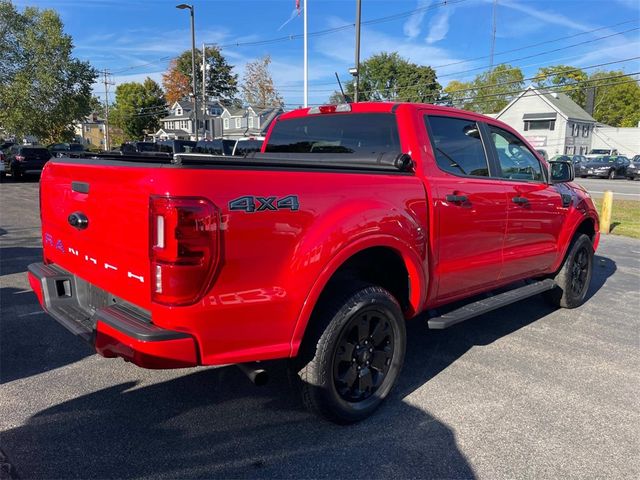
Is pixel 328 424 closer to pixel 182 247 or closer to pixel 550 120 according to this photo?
pixel 182 247

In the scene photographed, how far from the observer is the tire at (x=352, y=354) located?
112 inches

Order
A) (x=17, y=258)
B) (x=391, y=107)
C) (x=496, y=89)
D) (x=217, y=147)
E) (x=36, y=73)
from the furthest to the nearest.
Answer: (x=496, y=89) < (x=36, y=73) < (x=217, y=147) < (x=17, y=258) < (x=391, y=107)

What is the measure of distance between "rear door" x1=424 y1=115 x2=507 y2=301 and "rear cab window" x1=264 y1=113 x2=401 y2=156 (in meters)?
0.31

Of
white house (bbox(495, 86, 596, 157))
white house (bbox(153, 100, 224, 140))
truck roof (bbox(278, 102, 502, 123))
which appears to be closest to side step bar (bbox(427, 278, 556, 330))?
truck roof (bbox(278, 102, 502, 123))

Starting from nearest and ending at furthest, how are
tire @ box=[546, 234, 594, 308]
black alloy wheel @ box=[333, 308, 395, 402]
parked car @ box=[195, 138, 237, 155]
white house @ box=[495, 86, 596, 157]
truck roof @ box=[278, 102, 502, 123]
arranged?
black alloy wheel @ box=[333, 308, 395, 402] < truck roof @ box=[278, 102, 502, 123] < tire @ box=[546, 234, 594, 308] < parked car @ box=[195, 138, 237, 155] < white house @ box=[495, 86, 596, 157]

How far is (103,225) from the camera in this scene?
2633 millimetres

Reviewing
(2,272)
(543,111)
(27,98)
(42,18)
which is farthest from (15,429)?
(543,111)

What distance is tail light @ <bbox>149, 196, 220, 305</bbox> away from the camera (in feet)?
7.22

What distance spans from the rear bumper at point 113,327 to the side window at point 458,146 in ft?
7.48

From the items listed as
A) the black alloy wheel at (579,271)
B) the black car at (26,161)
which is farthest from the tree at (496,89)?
the black alloy wheel at (579,271)

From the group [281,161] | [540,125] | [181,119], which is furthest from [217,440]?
[181,119]

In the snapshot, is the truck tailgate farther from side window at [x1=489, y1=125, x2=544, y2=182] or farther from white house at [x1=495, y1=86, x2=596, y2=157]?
white house at [x1=495, y1=86, x2=596, y2=157]

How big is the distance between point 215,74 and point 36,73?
54.7 m

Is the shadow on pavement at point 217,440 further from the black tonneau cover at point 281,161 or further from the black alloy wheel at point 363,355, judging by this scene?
the black tonneau cover at point 281,161
